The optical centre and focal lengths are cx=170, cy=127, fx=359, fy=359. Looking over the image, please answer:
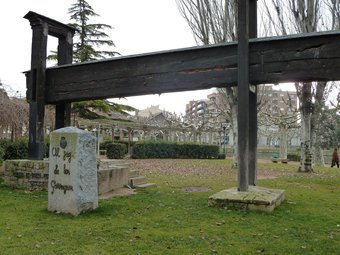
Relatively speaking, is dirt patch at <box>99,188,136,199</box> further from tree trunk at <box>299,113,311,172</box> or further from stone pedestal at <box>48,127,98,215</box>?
tree trunk at <box>299,113,311,172</box>

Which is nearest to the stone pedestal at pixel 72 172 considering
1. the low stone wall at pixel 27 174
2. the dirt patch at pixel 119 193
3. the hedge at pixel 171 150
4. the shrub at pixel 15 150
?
the dirt patch at pixel 119 193

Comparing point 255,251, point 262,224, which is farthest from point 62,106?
point 255,251

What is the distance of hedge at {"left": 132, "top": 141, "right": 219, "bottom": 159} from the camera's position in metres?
28.4

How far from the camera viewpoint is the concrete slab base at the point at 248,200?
731 cm

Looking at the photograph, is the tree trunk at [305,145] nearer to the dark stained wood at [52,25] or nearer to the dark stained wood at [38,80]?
the dark stained wood at [52,25]

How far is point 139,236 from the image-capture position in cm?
546

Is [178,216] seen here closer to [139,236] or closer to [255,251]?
[139,236]

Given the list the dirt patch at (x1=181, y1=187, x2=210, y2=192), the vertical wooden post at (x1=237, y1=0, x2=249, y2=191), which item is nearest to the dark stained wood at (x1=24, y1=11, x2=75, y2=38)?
the vertical wooden post at (x1=237, y1=0, x2=249, y2=191)

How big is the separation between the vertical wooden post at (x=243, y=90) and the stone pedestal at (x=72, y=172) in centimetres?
324

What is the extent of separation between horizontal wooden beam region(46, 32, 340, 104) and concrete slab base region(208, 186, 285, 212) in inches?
97.2

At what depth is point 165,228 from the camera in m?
5.99

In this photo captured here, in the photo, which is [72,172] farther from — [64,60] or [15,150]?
[15,150]

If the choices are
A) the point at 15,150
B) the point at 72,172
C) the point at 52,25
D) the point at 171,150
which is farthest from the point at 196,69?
the point at 171,150

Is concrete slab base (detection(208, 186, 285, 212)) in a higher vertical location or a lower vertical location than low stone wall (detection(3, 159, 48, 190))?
lower
